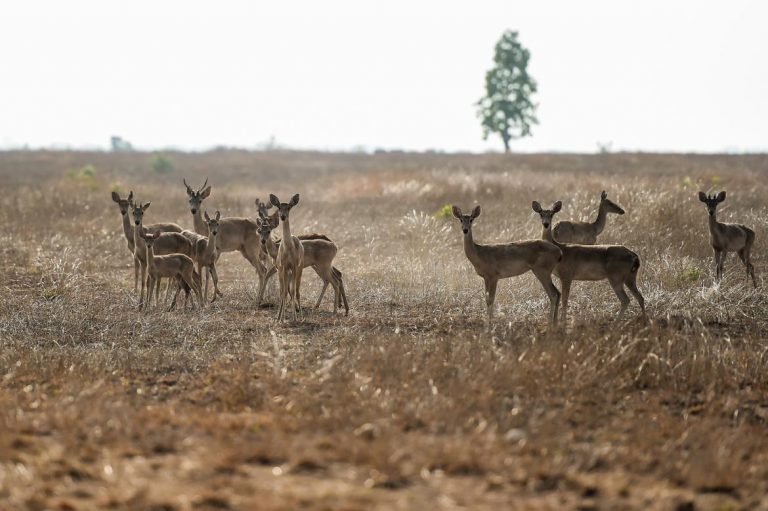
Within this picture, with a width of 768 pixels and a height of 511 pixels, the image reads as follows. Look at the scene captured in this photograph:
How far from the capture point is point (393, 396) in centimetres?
792

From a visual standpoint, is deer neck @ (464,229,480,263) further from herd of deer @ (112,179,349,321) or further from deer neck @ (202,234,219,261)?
deer neck @ (202,234,219,261)

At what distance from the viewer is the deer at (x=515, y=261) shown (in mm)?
11898

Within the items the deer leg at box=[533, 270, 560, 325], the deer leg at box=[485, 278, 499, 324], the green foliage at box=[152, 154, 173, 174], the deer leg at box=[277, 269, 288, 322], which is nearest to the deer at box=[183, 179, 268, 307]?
the deer leg at box=[277, 269, 288, 322]

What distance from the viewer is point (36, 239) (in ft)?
69.3

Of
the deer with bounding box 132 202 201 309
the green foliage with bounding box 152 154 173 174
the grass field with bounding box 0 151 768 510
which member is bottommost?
the grass field with bounding box 0 151 768 510

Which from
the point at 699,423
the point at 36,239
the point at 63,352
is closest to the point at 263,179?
the point at 36,239

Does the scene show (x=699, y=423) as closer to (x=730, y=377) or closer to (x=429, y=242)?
(x=730, y=377)

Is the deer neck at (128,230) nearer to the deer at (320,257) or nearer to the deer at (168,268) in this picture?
the deer at (168,268)

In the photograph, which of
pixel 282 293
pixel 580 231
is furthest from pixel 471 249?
pixel 580 231

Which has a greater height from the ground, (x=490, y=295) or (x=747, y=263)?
(x=747, y=263)

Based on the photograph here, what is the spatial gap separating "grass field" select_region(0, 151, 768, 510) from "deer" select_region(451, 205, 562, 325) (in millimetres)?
407

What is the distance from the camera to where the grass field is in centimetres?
614

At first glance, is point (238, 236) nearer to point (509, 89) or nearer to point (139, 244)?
point (139, 244)

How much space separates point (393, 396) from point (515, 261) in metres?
4.59
